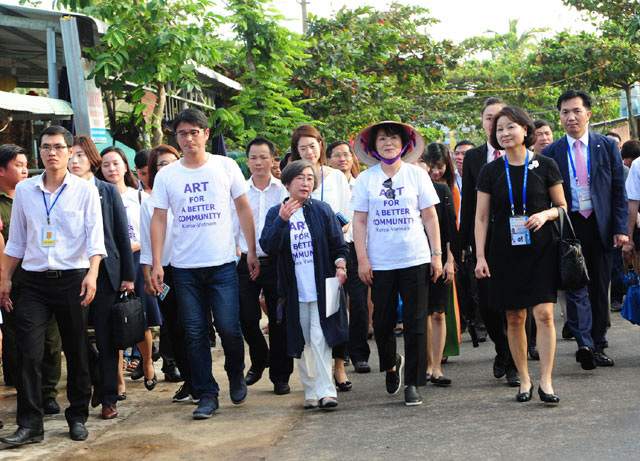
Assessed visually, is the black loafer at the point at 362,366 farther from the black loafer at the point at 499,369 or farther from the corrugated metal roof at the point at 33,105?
the corrugated metal roof at the point at 33,105

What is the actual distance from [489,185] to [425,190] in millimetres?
453

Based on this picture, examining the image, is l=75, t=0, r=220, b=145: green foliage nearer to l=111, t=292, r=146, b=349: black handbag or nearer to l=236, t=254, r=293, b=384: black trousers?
l=236, t=254, r=293, b=384: black trousers

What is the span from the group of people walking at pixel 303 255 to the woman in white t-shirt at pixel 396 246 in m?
0.01

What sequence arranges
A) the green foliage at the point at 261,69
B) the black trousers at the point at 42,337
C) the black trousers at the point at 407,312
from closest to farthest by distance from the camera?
1. the black trousers at the point at 42,337
2. the black trousers at the point at 407,312
3. the green foliage at the point at 261,69

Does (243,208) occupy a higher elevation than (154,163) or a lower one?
lower

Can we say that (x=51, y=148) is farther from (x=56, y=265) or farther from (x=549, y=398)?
(x=549, y=398)

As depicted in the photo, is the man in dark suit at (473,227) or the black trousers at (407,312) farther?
the man in dark suit at (473,227)

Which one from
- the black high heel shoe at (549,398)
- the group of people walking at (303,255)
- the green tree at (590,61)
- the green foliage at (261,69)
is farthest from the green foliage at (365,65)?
the black high heel shoe at (549,398)

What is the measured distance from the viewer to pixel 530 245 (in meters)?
6.09

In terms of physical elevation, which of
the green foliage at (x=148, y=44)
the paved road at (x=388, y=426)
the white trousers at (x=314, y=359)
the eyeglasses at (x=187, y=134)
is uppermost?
the green foliage at (x=148, y=44)

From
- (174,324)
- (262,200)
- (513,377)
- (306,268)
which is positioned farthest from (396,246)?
(174,324)

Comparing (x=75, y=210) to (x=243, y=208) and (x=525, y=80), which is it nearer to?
(x=243, y=208)

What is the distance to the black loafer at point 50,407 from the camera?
659 centimetres

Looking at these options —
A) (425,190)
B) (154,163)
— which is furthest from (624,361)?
(154,163)
